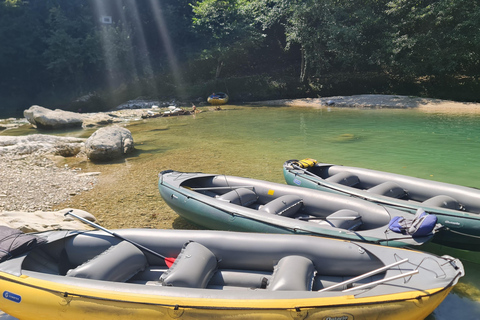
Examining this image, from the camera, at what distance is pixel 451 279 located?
12.2 feet

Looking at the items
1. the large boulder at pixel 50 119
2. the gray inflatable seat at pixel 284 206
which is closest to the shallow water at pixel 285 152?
the large boulder at pixel 50 119

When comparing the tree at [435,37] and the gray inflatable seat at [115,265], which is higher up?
the tree at [435,37]

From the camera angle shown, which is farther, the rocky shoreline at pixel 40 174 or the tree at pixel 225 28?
the tree at pixel 225 28

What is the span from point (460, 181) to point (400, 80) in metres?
19.1

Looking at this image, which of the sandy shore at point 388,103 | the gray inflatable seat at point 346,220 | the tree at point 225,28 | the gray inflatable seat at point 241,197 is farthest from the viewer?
the tree at point 225,28

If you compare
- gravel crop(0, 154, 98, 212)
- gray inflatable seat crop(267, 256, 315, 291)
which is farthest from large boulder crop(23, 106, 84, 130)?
gray inflatable seat crop(267, 256, 315, 291)

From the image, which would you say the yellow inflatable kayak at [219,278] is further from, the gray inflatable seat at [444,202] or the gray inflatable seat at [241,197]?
the gray inflatable seat at [444,202]

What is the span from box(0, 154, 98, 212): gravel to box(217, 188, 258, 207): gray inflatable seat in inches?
160

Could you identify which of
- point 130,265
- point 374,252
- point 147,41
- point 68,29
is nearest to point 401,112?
point 374,252

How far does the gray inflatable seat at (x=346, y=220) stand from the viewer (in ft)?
18.1

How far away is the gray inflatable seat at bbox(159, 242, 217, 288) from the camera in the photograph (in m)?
4.00

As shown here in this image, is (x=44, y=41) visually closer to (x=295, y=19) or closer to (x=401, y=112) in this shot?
(x=295, y=19)

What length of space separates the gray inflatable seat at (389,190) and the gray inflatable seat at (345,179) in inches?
26.3

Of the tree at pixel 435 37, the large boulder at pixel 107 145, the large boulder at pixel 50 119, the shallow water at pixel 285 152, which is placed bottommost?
the shallow water at pixel 285 152
